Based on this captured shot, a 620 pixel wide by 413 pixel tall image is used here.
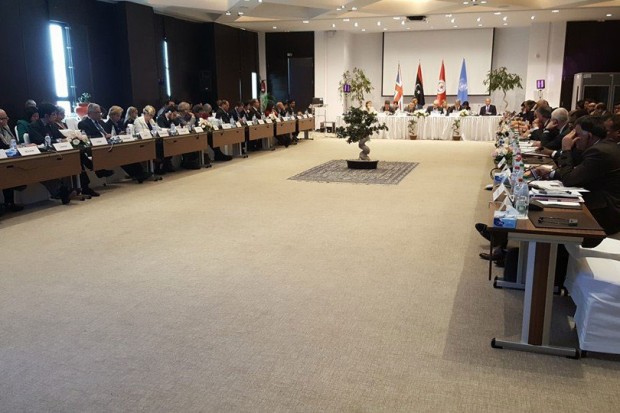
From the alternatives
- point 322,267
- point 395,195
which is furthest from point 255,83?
point 322,267

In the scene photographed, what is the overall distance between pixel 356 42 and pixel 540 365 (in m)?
16.8

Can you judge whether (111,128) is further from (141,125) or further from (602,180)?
(602,180)

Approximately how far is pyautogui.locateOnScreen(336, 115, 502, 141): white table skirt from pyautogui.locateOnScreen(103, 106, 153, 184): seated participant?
28.3 ft

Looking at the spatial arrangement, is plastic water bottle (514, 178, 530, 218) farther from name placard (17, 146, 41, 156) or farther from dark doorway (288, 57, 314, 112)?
dark doorway (288, 57, 314, 112)

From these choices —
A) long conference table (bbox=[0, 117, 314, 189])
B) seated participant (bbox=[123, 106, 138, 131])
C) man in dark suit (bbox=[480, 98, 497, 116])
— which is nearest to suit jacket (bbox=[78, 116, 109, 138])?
long conference table (bbox=[0, 117, 314, 189])

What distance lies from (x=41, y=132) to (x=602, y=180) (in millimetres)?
6689

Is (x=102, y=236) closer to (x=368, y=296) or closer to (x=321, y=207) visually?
(x=321, y=207)

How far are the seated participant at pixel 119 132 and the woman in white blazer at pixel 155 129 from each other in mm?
275

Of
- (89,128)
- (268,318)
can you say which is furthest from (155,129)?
(268,318)

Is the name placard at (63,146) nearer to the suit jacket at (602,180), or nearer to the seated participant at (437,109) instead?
the suit jacket at (602,180)

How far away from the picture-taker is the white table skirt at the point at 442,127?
1432 centimetres

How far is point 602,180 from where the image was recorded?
137 inches

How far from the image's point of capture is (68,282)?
12.4ft

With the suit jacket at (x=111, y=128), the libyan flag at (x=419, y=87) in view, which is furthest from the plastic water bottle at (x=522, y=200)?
the libyan flag at (x=419, y=87)
